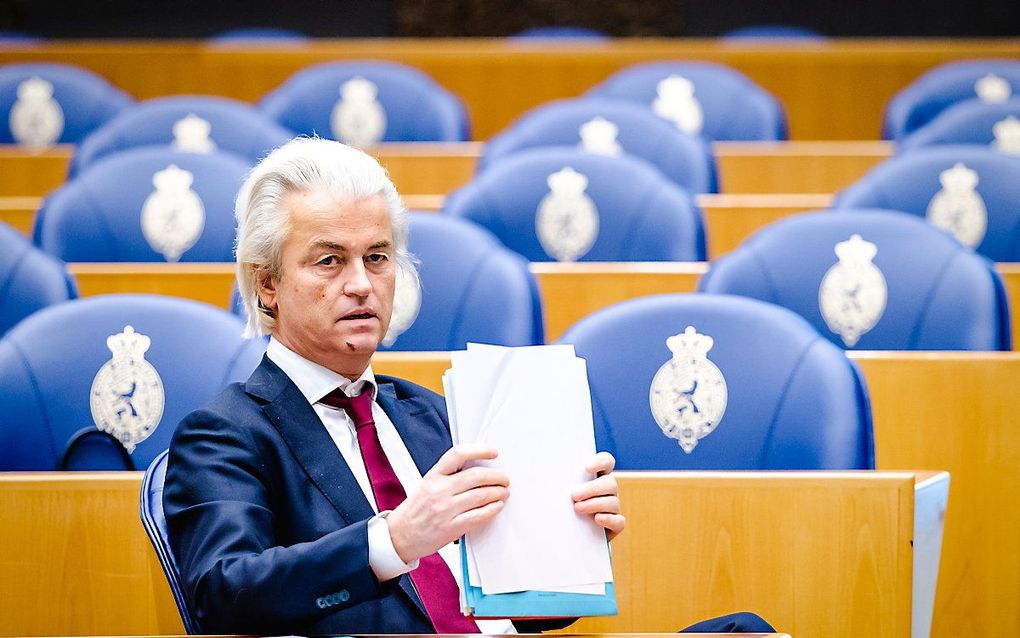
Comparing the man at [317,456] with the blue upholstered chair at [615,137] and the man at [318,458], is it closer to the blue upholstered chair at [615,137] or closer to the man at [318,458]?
the man at [318,458]

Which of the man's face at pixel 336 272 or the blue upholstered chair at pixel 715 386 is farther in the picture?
the blue upholstered chair at pixel 715 386

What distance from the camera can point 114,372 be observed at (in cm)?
181

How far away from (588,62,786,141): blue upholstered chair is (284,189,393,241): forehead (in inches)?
107

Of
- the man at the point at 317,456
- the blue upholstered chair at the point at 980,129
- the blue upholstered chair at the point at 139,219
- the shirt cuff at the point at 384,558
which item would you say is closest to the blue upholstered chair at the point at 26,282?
the blue upholstered chair at the point at 139,219

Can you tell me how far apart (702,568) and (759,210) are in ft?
5.27

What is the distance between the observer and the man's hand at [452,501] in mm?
1029

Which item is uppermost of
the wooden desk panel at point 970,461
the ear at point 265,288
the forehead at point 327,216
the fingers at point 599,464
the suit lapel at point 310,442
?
the forehead at point 327,216

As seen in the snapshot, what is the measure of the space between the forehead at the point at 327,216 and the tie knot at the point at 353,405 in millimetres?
159

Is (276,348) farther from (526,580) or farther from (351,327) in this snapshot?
(526,580)

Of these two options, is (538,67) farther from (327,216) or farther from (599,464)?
(599,464)

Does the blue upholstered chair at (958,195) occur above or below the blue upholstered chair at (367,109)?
below

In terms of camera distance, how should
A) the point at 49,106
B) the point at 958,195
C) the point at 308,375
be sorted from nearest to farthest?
the point at 308,375
the point at 958,195
the point at 49,106

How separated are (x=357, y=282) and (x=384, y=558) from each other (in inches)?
11.4

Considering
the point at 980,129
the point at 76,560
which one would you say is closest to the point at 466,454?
the point at 76,560
